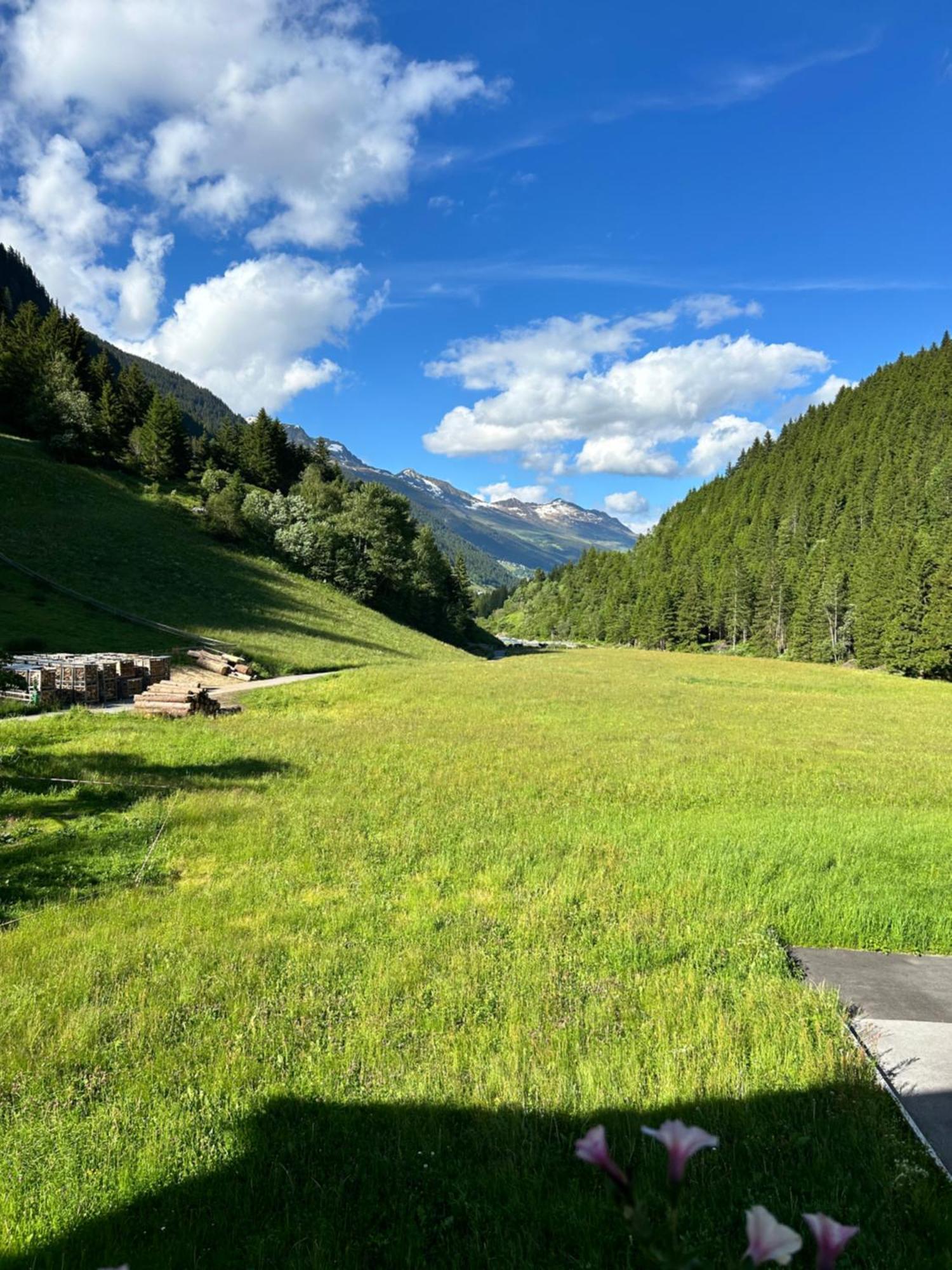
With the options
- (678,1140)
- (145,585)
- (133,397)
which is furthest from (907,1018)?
(133,397)

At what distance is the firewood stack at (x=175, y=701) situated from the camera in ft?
76.0

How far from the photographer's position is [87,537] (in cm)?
4966

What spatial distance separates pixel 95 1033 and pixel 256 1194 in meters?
2.50

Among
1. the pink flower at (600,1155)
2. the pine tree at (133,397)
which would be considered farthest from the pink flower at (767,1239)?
the pine tree at (133,397)

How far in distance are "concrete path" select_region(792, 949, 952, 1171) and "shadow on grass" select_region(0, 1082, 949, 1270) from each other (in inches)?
11.5

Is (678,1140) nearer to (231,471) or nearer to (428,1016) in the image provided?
(428,1016)

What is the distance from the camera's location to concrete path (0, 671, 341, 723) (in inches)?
850

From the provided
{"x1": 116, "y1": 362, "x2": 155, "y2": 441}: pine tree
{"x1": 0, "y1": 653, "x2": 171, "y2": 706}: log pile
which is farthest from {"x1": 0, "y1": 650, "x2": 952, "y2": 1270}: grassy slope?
{"x1": 116, "y1": 362, "x2": 155, "y2": 441}: pine tree

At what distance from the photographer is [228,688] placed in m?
30.7

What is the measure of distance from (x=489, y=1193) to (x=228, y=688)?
28957 millimetres

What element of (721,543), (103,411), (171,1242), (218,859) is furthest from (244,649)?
(721,543)

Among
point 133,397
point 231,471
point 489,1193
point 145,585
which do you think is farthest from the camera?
point 231,471

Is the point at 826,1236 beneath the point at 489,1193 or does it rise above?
above

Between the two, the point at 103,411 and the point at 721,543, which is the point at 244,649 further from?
the point at 721,543
